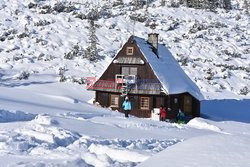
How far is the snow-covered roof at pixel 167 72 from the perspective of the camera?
30350mm

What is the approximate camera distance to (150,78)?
31.0 meters

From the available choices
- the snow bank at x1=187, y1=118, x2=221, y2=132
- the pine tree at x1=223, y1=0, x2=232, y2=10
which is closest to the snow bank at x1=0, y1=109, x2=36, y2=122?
the snow bank at x1=187, y1=118, x2=221, y2=132

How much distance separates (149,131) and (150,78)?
1347 cm

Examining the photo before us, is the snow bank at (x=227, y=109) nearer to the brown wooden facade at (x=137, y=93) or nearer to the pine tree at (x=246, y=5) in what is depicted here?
the brown wooden facade at (x=137, y=93)

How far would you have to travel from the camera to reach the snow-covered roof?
3035 centimetres

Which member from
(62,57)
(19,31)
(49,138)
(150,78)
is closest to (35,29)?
(19,31)

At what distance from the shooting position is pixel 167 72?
31766 millimetres

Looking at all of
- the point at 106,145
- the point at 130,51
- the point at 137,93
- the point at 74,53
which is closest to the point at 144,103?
the point at 137,93

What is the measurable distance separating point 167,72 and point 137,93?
292 cm

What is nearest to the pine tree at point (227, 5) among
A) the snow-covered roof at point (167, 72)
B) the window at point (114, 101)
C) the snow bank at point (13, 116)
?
the snow-covered roof at point (167, 72)

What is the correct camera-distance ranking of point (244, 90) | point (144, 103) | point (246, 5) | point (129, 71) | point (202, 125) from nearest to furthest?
point (202, 125), point (144, 103), point (129, 71), point (244, 90), point (246, 5)

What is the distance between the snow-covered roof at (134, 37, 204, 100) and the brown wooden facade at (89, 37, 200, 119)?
1.33 feet

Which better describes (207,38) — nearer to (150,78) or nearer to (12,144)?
(150,78)

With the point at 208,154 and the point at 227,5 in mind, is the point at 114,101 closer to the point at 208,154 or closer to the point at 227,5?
the point at 208,154
